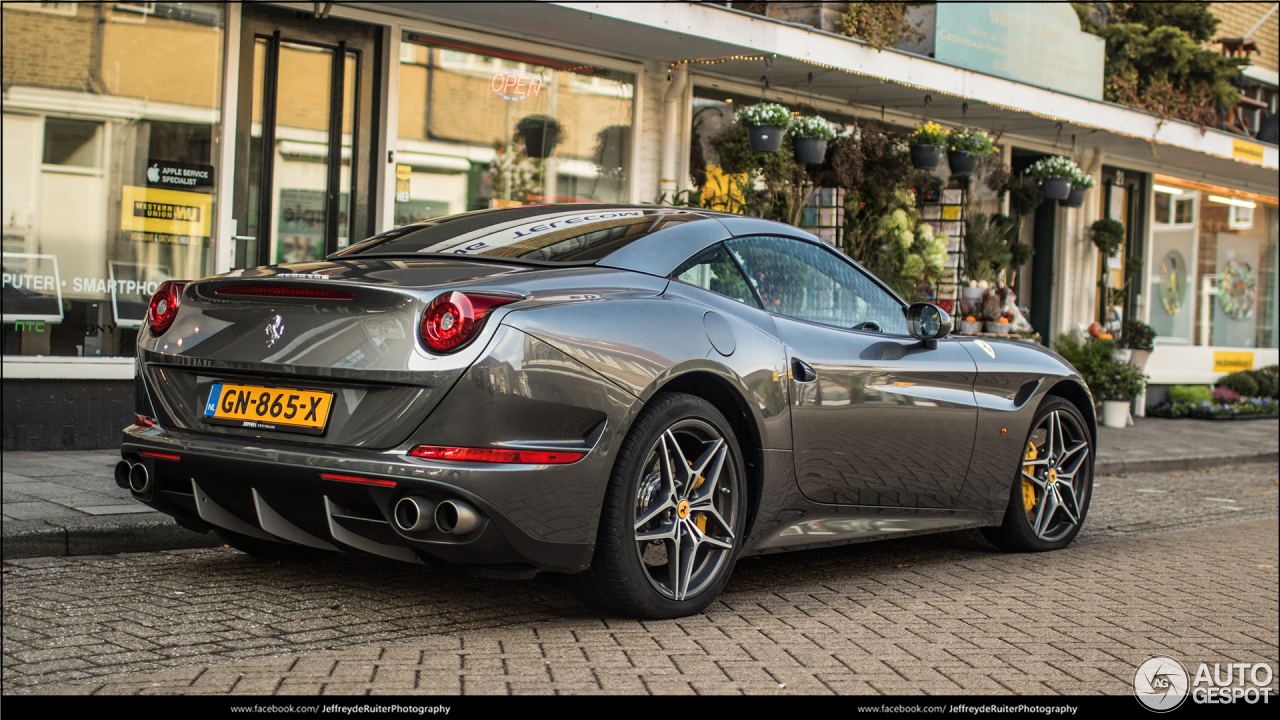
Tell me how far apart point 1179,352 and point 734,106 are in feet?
32.3

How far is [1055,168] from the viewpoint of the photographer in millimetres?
13562

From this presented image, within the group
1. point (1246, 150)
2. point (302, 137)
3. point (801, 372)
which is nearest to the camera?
point (801, 372)

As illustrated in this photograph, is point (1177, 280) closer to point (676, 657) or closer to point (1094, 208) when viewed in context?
point (1094, 208)

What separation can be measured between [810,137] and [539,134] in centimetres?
237

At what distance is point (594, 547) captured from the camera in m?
3.68

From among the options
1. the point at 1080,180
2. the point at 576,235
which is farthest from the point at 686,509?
the point at 1080,180

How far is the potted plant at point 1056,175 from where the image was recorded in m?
13.6

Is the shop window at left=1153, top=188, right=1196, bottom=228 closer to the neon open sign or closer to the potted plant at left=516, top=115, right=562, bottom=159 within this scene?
the potted plant at left=516, top=115, right=562, bottom=159

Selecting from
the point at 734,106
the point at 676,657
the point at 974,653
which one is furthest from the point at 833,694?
the point at 734,106

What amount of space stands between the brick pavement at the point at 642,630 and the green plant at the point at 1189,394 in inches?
488

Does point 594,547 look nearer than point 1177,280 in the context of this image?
Yes

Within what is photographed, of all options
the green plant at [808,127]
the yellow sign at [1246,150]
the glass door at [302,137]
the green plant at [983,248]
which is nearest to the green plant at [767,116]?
the green plant at [808,127]

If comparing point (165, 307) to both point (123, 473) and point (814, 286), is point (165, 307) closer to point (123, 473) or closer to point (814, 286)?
point (123, 473)

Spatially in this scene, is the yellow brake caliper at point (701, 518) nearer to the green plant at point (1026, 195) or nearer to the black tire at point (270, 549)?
the black tire at point (270, 549)
